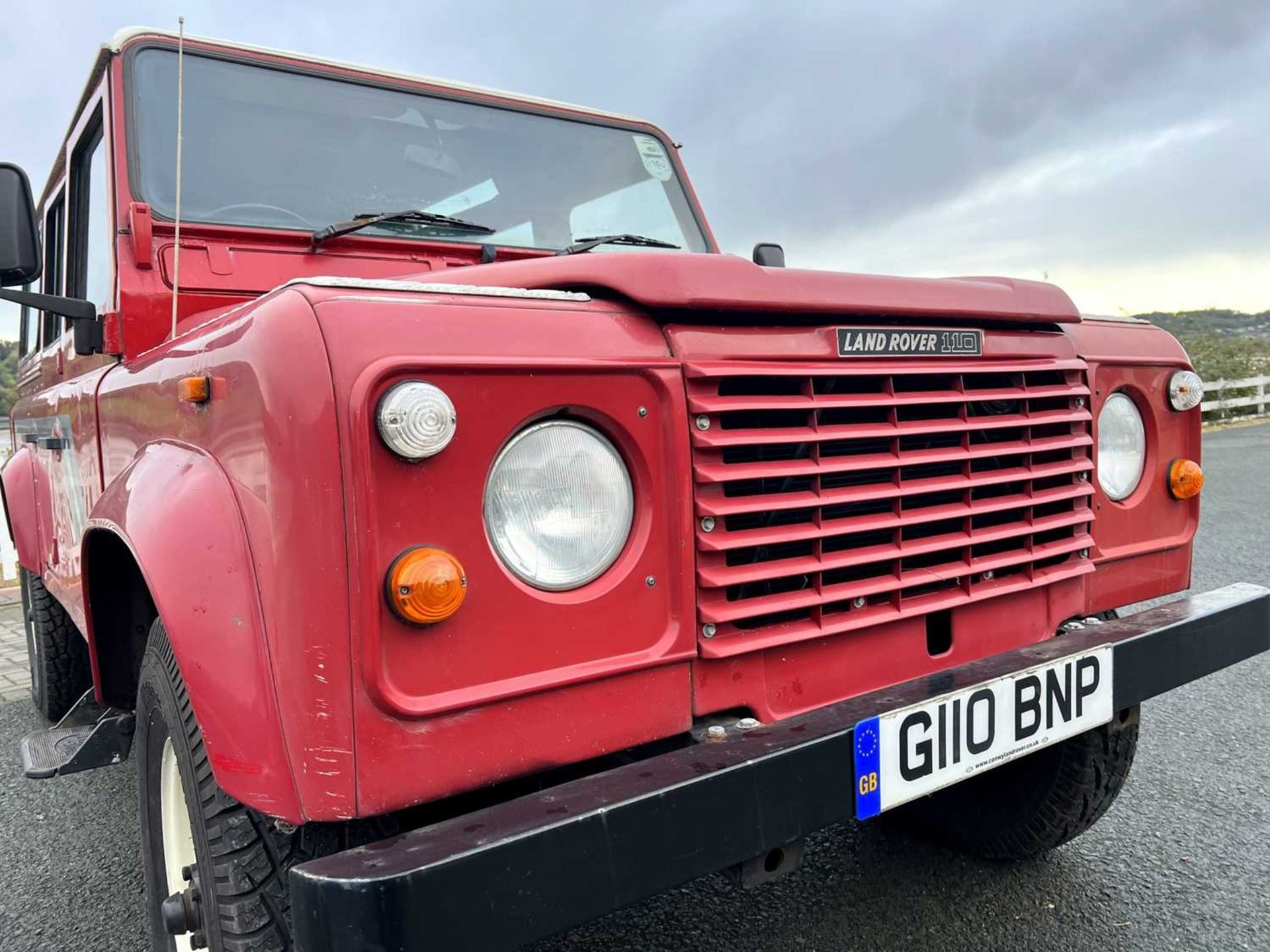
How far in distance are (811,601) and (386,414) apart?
2.58 ft

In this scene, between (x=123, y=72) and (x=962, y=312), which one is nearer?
(x=962, y=312)

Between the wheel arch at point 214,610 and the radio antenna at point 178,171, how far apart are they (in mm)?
462

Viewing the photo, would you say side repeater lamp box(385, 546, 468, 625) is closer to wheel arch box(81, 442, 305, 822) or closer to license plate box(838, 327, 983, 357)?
wheel arch box(81, 442, 305, 822)

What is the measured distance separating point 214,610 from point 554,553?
48 centimetres

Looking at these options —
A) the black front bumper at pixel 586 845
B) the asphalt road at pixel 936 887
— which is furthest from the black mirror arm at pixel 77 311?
the black front bumper at pixel 586 845

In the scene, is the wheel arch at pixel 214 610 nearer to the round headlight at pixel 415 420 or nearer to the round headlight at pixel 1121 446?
the round headlight at pixel 415 420

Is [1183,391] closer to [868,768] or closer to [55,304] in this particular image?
[868,768]

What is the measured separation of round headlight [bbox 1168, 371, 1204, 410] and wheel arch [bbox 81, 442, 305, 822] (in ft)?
6.82

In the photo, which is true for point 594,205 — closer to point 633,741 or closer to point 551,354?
point 551,354

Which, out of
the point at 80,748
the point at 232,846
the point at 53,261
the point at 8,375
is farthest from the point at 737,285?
the point at 8,375

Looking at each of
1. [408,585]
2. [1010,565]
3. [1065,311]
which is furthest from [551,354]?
[1065,311]

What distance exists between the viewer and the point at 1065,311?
6.75 ft

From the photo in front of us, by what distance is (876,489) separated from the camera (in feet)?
5.65

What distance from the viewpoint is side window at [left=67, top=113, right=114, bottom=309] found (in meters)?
2.50
